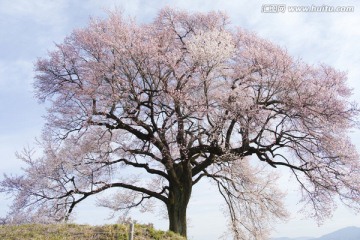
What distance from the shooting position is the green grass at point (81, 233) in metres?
11.9

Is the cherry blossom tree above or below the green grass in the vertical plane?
above

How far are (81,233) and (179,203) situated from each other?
758 cm

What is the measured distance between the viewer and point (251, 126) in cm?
1841

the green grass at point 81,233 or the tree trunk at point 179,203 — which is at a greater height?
the tree trunk at point 179,203

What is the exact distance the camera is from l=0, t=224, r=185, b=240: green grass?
11.9m

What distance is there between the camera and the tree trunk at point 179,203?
18.6m

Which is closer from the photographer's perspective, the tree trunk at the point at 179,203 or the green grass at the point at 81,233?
the green grass at the point at 81,233

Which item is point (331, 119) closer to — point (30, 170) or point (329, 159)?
point (329, 159)

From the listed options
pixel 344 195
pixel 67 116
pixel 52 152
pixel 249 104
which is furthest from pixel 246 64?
pixel 52 152

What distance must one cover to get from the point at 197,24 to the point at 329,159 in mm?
9898

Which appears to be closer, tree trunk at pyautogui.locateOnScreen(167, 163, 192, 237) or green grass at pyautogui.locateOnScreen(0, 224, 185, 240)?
green grass at pyautogui.locateOnScreen(0, 224, 185, 240)

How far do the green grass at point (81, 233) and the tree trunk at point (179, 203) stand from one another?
18.3 ft

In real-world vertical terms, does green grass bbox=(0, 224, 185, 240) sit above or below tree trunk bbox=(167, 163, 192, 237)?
below

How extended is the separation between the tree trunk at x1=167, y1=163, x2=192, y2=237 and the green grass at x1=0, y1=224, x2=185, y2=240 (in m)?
5.58
